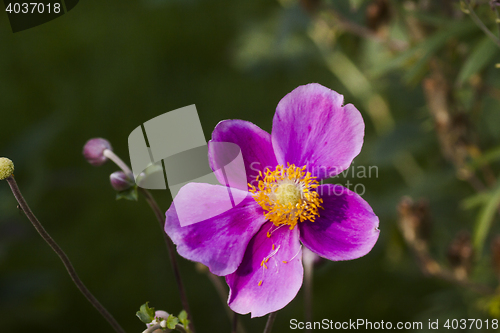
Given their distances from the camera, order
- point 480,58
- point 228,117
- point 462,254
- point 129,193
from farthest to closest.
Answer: point 228,117 → point 462,254 → point 480,58 → point 129,193

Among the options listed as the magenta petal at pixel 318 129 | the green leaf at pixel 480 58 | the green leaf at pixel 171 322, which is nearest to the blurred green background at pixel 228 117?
the green leaf at pixel 480 58

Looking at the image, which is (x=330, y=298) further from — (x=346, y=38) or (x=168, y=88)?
(x=168, y=88)

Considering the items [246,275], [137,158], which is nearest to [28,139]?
[137,158]

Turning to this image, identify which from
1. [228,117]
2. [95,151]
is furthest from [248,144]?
[228,117]

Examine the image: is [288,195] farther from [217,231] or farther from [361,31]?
[361,31]

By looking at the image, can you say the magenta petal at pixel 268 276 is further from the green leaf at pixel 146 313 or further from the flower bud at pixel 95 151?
the flower bud at pixel 95 151
